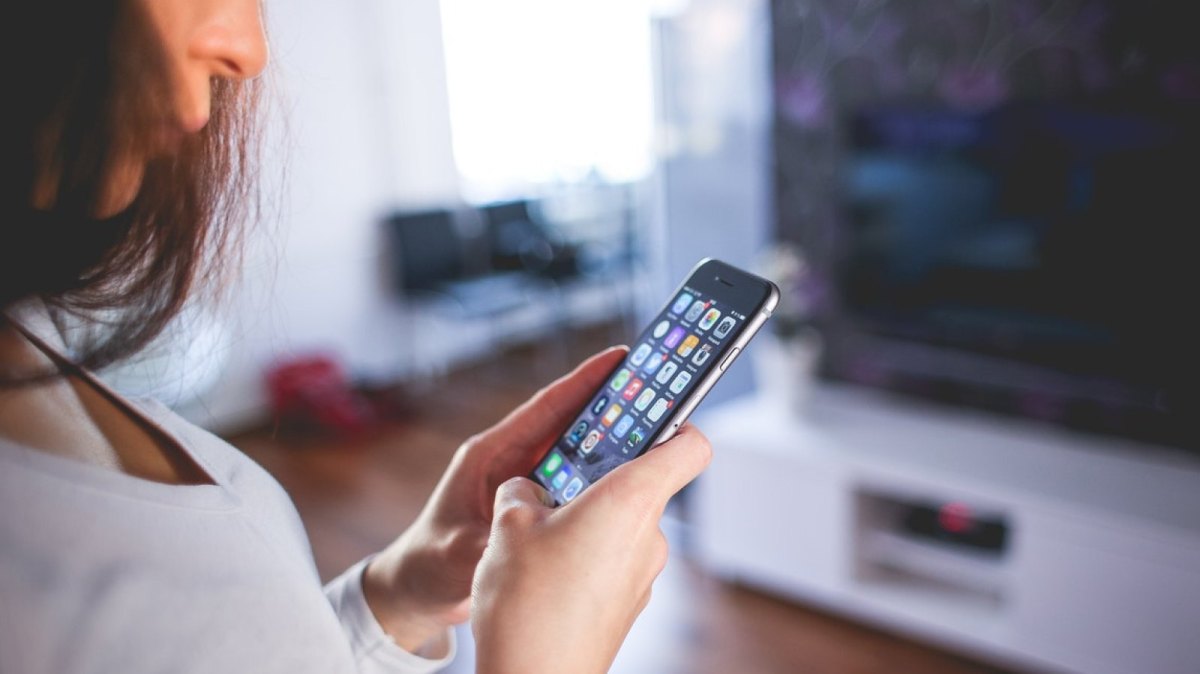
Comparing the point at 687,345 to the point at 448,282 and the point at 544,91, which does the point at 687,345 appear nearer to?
the point at 448,282

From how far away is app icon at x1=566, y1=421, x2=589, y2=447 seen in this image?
70 cm

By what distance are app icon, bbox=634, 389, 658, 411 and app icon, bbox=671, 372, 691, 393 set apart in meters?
0.02

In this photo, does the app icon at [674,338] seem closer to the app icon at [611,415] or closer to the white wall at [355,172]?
the app icon at [611,415]

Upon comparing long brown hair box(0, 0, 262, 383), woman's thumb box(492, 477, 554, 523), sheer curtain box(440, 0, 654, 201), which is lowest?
woman's thumb box(492, 477, 554, 523)

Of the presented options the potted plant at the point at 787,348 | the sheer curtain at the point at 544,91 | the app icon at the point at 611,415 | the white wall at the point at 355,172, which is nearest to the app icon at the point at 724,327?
the app icon at the point at 611,415

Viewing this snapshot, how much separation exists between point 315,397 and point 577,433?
2780mm

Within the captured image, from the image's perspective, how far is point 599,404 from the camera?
71 centimetres

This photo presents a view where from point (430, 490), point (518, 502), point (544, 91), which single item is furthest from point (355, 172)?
point (518, 502)

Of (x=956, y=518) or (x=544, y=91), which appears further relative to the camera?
(x=544, y=91)

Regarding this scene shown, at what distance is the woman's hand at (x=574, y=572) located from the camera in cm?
45

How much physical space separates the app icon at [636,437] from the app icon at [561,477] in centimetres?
6

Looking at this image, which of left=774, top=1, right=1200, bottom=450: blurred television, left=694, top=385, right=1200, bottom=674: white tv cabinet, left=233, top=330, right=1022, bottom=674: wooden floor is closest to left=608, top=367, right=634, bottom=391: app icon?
left=233, top=330, right=1022, bottom=674: wooden floor

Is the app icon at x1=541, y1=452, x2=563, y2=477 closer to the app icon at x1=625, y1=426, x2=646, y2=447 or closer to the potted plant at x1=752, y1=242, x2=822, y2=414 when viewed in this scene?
the app icon at x1=625, y1=426, x2=646, y2=447

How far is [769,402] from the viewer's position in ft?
7.37
